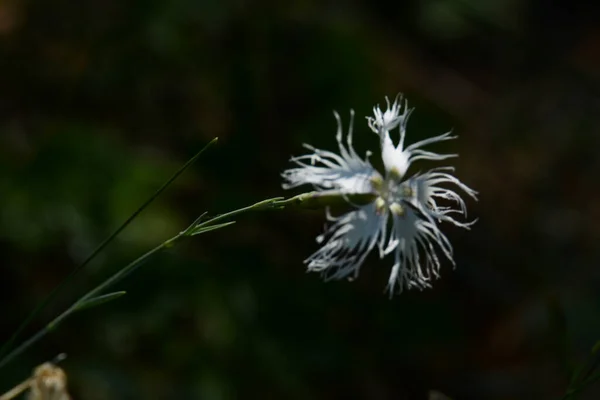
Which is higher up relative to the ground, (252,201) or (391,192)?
(391,192)

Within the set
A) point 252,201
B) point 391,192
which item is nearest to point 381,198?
point 391,192

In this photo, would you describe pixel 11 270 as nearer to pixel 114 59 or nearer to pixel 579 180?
pixel 114 59

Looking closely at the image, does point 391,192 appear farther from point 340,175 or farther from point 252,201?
point 252,201

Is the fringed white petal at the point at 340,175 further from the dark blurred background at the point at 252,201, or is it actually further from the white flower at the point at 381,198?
the dark blurred background at the point at 252,201

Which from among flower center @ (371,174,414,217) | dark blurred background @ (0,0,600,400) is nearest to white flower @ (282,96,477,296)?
flower center @ (371,174,414,217)

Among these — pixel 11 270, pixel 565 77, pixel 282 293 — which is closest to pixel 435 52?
pixel 565 77

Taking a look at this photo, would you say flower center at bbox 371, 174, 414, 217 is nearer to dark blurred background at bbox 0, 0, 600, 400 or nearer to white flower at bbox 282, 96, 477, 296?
white flower at bbox 282, 96, 477, 296

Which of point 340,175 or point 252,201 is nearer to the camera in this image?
point 340,175

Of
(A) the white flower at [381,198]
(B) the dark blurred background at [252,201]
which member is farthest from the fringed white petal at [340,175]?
(B) the dark blurred background at [252,201]
